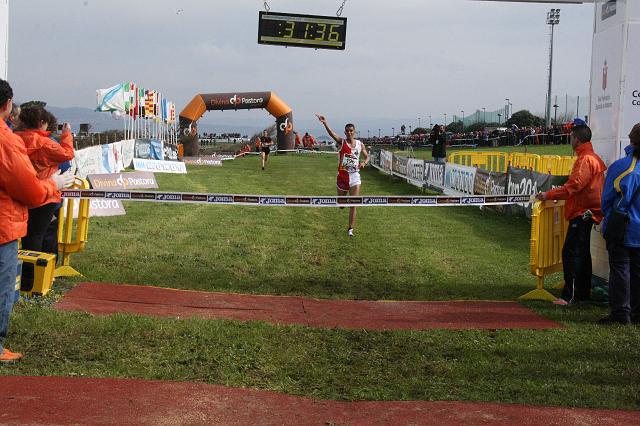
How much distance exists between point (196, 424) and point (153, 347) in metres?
1.90

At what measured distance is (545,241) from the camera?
895 centimetres

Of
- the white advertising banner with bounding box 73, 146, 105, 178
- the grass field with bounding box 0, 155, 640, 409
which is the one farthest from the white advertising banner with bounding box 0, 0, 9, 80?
the white advertising banner with bounding box 73, 146, 105, 178

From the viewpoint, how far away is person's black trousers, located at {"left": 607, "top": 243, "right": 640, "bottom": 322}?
753 centimetres

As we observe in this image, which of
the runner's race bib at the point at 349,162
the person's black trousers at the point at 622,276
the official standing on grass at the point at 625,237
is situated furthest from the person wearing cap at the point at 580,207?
the runner's race bib at the point at 349,162

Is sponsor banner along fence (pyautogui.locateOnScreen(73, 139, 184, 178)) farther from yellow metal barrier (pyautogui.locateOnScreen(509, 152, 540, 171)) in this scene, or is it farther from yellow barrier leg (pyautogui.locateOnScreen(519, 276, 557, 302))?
yellow metal barrier (pyautogui.locateOnScreen(509, 152, 540, 171))

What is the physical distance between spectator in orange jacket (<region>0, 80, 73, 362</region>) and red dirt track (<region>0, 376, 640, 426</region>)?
68cm

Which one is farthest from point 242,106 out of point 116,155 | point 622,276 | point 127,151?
point 622,276

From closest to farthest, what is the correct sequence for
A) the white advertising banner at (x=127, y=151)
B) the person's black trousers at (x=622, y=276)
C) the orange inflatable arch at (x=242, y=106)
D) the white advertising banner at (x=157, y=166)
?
the person's black trousers at (x=622, y=276)
the white advertising banner at (x=157, y=166)
the white advertising banner at (x=127, y=151)
the orange inflatable arch at (x=242, y=106)

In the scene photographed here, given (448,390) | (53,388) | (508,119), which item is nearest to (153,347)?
(53,388)

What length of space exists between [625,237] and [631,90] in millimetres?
2243

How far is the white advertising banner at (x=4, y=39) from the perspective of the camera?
29.3 feet

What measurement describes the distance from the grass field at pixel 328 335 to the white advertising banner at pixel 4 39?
2676mm

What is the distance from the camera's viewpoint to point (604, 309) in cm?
842

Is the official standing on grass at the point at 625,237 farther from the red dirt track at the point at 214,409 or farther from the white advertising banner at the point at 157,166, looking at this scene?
the white advertising banner at the point at 157,166
